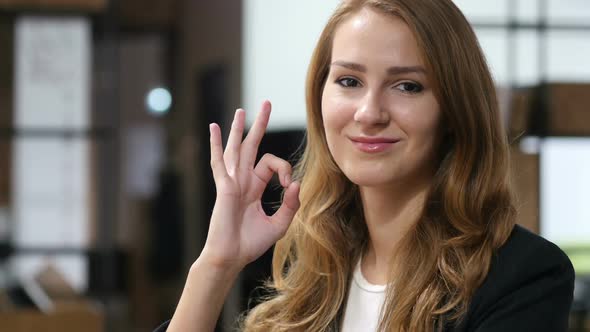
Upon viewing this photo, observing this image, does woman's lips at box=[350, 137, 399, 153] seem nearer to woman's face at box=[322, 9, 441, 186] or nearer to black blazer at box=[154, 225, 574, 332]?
woman's face at box=[322, 9, 441, 186]

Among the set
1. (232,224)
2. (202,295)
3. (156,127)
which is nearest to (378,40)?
(232,224)

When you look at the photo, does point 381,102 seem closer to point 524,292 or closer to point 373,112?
point 373,112

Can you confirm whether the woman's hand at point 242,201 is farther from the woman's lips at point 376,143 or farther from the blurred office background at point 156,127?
the blurred office background at point 156,127

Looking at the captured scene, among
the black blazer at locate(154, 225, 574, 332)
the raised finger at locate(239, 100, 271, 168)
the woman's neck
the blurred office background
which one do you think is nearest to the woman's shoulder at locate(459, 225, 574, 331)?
the black blazer at locate(154, 225, 574, 332)

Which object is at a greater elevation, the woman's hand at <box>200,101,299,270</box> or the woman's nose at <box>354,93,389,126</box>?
the woman's nose at <box>354,93,389,126</box>

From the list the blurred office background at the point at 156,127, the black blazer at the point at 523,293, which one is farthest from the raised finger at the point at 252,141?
the blurred office background at the point at 156,127

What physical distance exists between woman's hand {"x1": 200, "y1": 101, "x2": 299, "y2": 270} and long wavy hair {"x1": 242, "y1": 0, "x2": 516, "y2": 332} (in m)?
0.15

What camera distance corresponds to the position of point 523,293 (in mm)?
1544

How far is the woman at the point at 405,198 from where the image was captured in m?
1.58

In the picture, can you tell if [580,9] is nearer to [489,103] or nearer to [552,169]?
[552,169]

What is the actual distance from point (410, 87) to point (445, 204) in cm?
20

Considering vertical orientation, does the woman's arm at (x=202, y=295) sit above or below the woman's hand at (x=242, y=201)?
below

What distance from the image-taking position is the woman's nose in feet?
5.33

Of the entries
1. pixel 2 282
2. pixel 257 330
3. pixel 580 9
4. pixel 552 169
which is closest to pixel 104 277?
pixel 2 282
